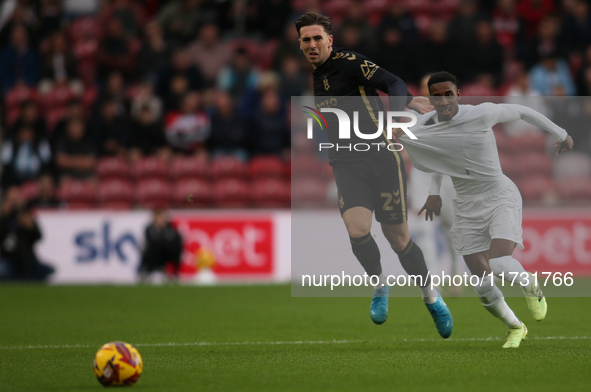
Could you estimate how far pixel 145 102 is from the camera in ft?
51.8

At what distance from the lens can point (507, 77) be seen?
16.4 m

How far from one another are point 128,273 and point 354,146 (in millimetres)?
8157

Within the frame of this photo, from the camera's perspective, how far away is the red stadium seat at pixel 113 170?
1502 centimetres

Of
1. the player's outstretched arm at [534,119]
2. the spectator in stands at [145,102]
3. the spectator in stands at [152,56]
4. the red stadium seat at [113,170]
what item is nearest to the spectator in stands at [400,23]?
the spectator in stands at [152,56]

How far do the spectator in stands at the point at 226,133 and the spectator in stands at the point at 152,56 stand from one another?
2207mm

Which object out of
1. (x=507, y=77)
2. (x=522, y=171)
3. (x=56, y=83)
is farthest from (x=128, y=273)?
(x=507, y=77)

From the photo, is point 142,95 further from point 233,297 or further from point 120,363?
point 120,363

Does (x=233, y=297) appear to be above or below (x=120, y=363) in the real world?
below

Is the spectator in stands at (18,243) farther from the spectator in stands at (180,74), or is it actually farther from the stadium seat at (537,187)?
the stadium seat at (537,187)

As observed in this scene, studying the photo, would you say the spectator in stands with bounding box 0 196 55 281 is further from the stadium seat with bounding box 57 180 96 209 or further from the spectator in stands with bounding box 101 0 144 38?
the spectator in stands with bounding box 101 0 144 38

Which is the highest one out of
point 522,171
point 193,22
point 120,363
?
point 193,22

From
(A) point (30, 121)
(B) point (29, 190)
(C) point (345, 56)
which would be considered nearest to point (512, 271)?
(C) point (345, 56)

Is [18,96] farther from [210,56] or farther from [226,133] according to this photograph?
[226,133]

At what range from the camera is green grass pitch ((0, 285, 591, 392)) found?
503 centimetres
